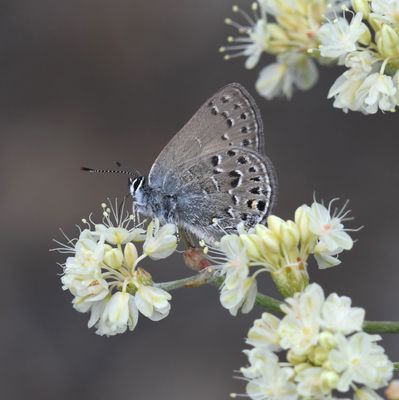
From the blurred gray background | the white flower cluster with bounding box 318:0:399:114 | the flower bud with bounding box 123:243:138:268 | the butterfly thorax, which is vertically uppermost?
the white flower cluster with bounding box 318:0:399:114

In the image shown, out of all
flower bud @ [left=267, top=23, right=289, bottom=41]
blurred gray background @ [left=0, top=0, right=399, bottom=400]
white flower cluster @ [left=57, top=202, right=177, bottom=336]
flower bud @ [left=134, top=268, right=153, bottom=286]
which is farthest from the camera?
blurred gray background @ [left=0, top=0, right=399, bottom=400]

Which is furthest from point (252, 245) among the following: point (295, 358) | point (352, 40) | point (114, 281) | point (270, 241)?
point (352, 40)

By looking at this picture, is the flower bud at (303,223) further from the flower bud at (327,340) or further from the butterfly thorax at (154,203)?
the butterfly thorax at (154,203)

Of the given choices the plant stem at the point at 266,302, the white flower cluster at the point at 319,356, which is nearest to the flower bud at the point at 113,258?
the plant stem at the point at 266,302

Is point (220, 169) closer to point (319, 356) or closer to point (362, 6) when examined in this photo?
point (362, 6)

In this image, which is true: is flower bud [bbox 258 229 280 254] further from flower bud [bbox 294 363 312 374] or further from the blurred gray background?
the blurred gray background

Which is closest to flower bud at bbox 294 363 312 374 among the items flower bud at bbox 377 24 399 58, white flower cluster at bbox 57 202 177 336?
white flower cluster at bbox 57 202 177 336

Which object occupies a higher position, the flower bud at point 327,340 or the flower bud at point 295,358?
Answer: the flower bud at point 327,340
